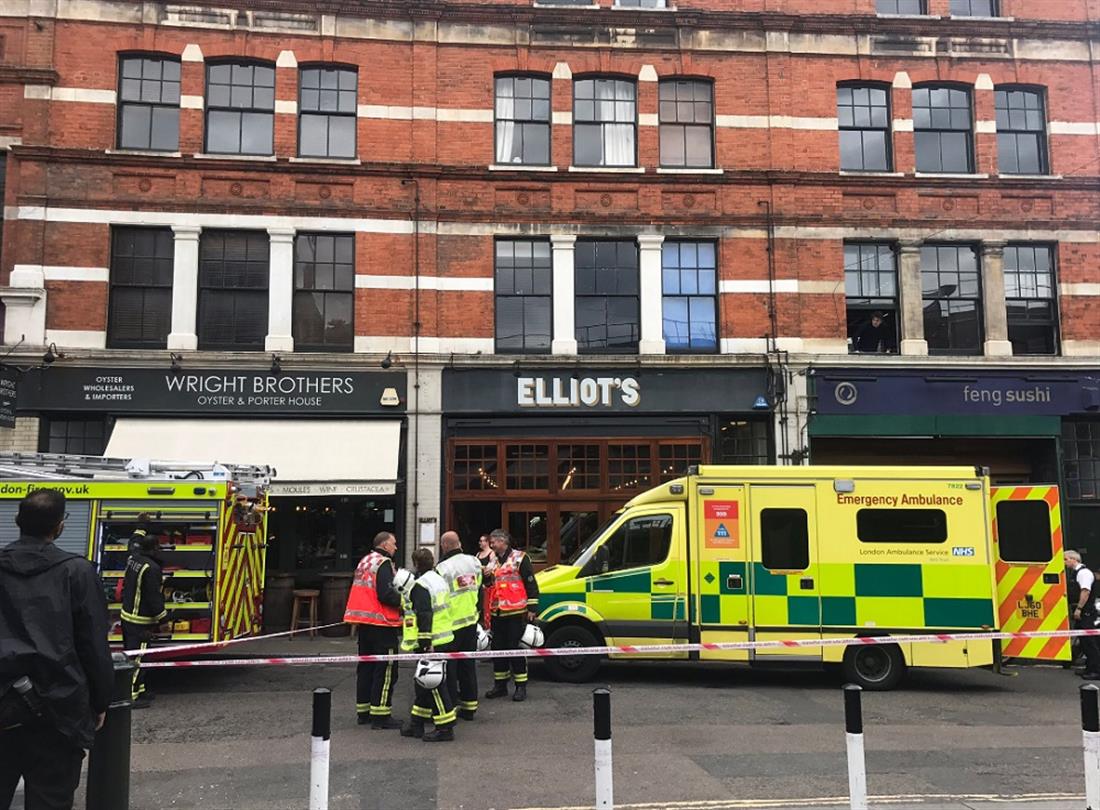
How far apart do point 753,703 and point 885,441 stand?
8636 millimetres

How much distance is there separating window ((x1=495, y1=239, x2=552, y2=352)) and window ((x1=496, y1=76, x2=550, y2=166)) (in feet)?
5.67

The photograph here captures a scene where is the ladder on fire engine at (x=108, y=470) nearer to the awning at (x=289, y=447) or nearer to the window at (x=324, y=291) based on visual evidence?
the awning at (x=289, y=447)

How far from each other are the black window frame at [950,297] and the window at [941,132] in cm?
159

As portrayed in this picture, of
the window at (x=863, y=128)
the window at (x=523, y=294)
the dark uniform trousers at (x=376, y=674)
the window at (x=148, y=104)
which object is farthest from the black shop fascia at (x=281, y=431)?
the window at (x=863, y=128)

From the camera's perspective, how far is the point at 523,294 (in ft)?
54.1

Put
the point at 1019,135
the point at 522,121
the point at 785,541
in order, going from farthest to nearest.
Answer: the point at 1019,135
the point at 522,121
the point at 785,541

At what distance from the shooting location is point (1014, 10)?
57.7 ft

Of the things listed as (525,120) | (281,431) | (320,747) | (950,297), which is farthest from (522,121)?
(320,747)

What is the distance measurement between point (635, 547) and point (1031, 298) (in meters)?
11.3

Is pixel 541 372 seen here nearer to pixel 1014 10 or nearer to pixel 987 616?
pixel 987 616

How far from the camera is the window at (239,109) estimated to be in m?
16.1

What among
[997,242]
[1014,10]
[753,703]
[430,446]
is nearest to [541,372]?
[430,446]

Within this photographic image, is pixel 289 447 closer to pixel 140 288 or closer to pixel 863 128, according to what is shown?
pixel 140 288

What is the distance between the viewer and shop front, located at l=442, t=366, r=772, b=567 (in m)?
15.9
